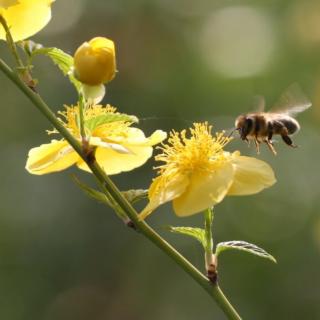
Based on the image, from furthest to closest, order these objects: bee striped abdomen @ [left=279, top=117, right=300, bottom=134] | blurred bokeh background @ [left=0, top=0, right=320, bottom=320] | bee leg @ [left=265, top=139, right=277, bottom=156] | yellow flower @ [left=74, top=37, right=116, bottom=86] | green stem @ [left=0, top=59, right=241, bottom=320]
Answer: blurred bokeh background @ [left=0, top=0, right=320, bottom=320] → bee striped abdomen @ [left=279, top=117, right=300, bottom=134] → bee leg @ [left=265, top=139, right=277, bottom=156] → yellow flower @ [left=74, top=37, right=116, bottom=86] → green stem @ [left=0, top=59, right=241, bottom=320]

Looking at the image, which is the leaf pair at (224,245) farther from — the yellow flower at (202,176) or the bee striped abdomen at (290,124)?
the bee striped abdomen at (290,124)

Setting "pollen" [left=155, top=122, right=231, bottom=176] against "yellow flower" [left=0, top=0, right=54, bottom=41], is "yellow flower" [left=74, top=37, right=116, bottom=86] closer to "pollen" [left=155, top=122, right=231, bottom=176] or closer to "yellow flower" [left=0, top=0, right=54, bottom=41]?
"yellow flower" [left=0, top=0, right=54, bottom=41]

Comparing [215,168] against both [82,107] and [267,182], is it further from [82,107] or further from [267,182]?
[82,107]

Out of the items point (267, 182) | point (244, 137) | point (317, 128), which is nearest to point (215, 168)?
point (267, 182)

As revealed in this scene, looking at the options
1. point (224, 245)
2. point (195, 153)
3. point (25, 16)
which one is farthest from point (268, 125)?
point (25, 16)

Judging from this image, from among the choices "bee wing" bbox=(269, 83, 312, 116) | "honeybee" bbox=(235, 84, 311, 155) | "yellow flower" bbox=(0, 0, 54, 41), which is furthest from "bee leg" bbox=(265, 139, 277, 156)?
"yellow flower" bbox=(0, 0, 54, 41)
